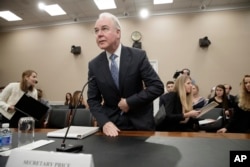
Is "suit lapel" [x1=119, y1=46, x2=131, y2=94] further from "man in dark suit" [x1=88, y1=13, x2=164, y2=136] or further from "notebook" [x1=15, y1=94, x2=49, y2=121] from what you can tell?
"notebook" [x1=15, y1=94, x2=49, y2=121]

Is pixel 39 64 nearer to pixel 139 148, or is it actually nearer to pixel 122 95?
pixel 122 95

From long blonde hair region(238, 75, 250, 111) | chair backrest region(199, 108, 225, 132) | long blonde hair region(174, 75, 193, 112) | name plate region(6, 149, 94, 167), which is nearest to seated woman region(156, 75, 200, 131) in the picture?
long blonde hair region(174, 75, 193, 112)

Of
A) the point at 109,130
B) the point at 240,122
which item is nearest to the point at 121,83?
the point at 109,130

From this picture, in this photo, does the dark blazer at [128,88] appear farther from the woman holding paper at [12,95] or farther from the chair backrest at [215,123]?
the woman holding paper at [12,95]

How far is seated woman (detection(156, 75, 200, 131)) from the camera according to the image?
2389 millimetres

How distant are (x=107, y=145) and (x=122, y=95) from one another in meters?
0.49

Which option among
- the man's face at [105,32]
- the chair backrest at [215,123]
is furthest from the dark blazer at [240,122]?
the man's face at [105,32]

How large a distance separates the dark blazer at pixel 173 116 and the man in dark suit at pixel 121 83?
874 mm

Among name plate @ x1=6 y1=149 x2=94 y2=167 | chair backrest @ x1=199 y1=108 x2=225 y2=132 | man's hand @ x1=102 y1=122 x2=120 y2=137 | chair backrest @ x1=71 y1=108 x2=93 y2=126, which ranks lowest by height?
chair backrest @ x1=199 y1=108 x2=225 y2=132

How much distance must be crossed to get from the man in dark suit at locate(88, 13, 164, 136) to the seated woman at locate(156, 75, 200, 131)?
89 centimetres

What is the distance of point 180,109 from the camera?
256 cm

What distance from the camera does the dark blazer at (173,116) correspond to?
2.38 meters

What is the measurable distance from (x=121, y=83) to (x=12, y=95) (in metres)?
2.13

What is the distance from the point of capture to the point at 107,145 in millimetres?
1088
